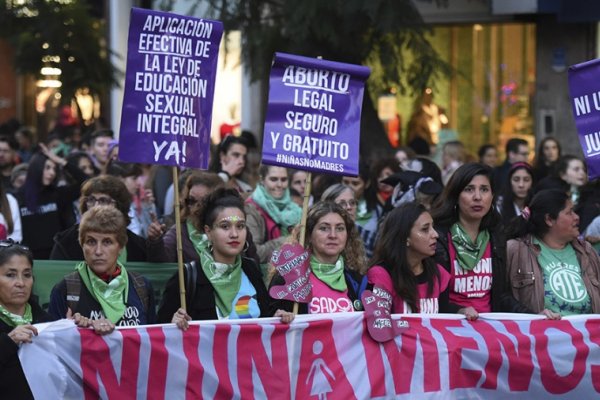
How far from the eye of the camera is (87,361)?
614cm

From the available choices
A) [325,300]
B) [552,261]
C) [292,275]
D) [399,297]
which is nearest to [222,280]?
[292,275]

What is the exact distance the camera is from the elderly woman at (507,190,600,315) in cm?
734

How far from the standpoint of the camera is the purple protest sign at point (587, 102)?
7371 millimetres

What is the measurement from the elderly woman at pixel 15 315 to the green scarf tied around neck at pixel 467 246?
97.9 inches

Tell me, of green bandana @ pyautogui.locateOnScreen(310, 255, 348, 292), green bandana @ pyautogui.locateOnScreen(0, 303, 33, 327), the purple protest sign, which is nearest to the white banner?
green bandana @ pyautogui.locateOnScreen(0, 303, 33, 327)

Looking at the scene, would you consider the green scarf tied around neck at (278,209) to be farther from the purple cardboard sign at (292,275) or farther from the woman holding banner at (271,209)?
the purple cardboard sign at (292,275)

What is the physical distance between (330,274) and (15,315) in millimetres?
1769

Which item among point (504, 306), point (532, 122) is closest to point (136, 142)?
point (504, 306)

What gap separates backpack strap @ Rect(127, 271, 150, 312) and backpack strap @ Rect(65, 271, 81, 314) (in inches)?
11.9

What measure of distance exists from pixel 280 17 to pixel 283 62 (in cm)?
821

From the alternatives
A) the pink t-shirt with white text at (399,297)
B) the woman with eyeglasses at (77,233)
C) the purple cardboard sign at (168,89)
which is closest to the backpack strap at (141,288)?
the purple cardboard sign at (168,89)

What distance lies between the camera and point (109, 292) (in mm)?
6402

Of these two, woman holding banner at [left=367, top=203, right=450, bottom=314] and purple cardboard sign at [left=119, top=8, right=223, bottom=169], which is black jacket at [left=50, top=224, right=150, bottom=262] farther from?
woman holding banner at [left=367, top=203, right=450, bottom=314]

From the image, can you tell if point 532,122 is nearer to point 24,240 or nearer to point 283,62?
point 24,240
